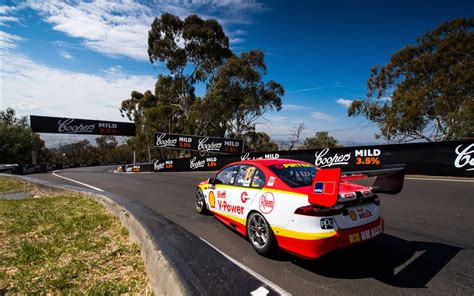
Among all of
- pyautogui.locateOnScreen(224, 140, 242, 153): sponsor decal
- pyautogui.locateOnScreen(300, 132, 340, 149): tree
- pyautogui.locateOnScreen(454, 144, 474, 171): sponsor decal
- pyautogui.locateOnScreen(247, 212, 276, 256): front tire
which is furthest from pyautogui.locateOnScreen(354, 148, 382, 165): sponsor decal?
pyautogui.locateOnScreen(300, 132, 340, 149): tree

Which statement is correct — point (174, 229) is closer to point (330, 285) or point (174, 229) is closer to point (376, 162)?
point (330, 285)

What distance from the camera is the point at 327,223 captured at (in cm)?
298

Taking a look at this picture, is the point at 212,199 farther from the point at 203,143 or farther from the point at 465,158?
the point at 203,143

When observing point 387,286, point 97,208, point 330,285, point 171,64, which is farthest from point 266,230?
point 171,64

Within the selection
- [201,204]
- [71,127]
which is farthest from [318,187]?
[71,127]

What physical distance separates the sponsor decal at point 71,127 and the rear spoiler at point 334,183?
35.3 meters

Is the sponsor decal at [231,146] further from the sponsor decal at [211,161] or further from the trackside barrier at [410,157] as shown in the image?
the trackside barrier at [410,157]

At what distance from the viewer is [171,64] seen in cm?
3331

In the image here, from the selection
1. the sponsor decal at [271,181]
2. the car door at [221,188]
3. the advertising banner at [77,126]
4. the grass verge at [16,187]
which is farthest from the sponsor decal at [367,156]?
the advertising banner at [77,126]

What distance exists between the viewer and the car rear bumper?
2.95 metres

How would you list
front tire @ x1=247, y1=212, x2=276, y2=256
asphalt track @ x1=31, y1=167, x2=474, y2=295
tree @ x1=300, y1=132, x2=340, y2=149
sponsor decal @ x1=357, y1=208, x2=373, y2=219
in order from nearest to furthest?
asphalt track @ x1=31, y1=167, x2=474, y2=295 → sponsor decal @ x1=357, y1=208, x2=373, y2=219 → front tire @ x1=247, y1=212, x2=276, y2=256 → tree @ x1=300, y1=132, x2=340, y2=149

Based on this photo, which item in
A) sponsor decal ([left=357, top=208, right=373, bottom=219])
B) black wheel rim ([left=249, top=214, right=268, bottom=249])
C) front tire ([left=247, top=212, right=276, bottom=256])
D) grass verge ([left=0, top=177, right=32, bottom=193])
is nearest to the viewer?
sponsor decal ([left=357, top=208, right=373, bottom=219])

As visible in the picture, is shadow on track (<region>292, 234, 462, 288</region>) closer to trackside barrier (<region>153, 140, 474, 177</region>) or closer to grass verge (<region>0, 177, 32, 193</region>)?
trackside barrier (<region>153, 140, 474, 177</region>)

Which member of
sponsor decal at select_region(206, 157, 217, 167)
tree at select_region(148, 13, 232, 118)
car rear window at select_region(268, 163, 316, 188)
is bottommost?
sponsor decal at select_region(206, 157, 217, 167)
